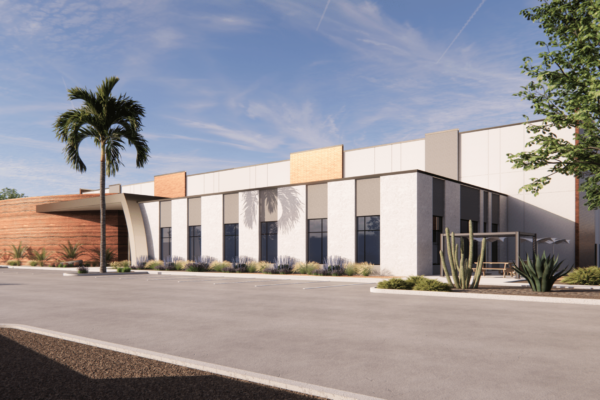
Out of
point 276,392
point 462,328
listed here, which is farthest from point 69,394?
point 462,328

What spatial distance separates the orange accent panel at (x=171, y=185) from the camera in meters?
55.1

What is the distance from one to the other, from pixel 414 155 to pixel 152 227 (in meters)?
23.5

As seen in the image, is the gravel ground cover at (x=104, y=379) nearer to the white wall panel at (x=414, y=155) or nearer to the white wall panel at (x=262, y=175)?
the white wall panel at (x=414, y=155)

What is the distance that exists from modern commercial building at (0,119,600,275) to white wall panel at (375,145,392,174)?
0.09 meters

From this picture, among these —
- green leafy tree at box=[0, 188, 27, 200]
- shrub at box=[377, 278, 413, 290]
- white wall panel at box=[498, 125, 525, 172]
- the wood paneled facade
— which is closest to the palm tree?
the wood paneled facade

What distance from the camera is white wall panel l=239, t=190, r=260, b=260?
30.8 m

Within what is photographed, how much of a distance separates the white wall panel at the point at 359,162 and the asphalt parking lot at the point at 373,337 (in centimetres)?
2581

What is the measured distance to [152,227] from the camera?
125ft

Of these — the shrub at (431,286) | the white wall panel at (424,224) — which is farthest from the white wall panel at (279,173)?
the shrub at (431,286)

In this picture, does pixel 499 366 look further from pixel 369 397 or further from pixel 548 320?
pixel 548 320

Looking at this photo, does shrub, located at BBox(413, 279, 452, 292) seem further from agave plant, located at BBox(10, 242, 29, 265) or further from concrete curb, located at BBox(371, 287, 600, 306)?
agave plant, located at BBox(10, 242, 29, 265)

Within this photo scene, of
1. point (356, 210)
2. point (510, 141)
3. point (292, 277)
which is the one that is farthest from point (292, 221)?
point (510, 141)

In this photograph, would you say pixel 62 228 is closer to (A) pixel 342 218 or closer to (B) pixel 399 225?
(A) pixel 342 218

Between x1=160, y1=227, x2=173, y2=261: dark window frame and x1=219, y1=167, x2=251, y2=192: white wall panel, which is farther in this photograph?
x1=219, y1=167, x2=251, y2=192: white wall panel
